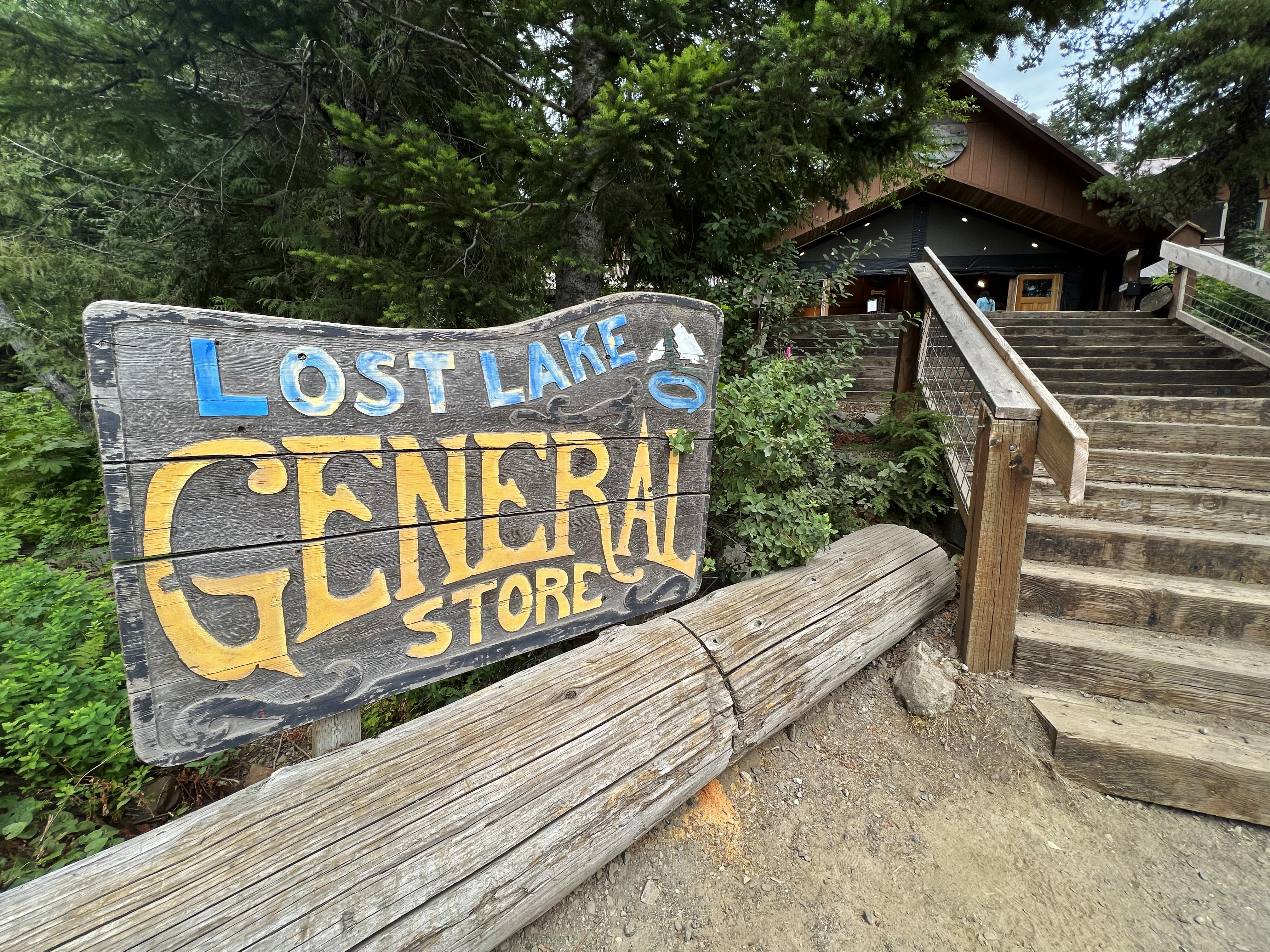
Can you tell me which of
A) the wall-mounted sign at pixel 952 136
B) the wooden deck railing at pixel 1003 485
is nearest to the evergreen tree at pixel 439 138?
the wooden deck railing at pixel 1003 485

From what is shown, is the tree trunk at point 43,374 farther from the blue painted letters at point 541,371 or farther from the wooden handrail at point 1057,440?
the wooden handrail at point 1057,440

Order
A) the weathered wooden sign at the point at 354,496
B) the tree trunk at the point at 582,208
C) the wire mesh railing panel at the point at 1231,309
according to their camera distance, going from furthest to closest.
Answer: the wire mesh railing panel at the point at 1231,309 → the tree trunk at the point at 582,208 → the weathered wooden sign at the point at 354,496

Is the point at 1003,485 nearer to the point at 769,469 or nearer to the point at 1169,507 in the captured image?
the point at 769,469

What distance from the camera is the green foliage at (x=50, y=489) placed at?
378cm

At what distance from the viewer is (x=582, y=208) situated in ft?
10.8

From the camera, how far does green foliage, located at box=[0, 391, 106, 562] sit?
3775mm

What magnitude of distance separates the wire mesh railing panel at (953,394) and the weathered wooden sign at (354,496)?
2.00m

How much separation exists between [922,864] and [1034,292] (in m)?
14.2

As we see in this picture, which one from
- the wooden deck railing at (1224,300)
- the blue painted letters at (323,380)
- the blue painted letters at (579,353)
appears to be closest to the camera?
the blue painted letters at (323,380)

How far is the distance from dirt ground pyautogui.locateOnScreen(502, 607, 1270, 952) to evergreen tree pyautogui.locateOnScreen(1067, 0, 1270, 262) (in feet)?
33.2

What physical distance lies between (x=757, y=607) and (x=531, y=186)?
2737mm

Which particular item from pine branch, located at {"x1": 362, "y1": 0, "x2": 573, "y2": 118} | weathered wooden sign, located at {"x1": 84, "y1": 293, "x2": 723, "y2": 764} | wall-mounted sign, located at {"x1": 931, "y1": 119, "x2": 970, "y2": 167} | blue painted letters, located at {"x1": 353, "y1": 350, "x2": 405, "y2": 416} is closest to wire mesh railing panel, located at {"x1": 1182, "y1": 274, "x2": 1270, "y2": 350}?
wall-mounted sign, located at {"x1": 931, "y1": 119, "x2": 970, "y2": 167}

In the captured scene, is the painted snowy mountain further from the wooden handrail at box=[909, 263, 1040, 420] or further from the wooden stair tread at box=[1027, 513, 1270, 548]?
the wooden stair tread at box=[1027, 513, 1270, 548]

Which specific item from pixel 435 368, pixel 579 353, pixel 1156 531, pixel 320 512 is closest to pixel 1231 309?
pixel 1156 531
